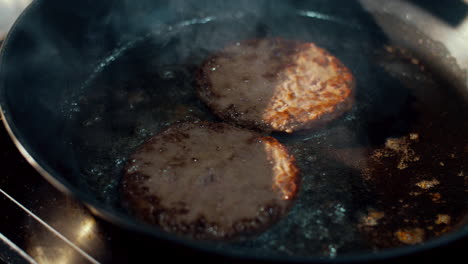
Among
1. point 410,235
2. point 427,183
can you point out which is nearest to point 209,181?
point 410,235

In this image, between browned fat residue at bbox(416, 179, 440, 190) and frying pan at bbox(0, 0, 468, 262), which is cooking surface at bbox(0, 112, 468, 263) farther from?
browned fat residue at bbox(416, 179, 440, 190)

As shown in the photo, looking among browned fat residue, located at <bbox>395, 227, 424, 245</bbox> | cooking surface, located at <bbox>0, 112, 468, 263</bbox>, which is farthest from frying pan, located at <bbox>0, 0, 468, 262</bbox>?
cooking surface, located at <bbox>0, 112, 468, 263</bbox>

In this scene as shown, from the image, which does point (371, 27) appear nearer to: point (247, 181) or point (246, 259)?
point (247, 181)

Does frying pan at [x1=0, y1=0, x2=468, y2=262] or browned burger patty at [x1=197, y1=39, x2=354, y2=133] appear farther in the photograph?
browned burger patty at [x1=197, y1=39, x2=354, y2=133]

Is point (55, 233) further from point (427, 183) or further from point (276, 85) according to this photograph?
point (427, 183)

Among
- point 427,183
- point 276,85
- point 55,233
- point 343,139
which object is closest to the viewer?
point 55,233

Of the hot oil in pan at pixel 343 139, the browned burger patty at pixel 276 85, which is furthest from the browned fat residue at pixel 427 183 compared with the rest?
the browned burger patty at pixel 276 85

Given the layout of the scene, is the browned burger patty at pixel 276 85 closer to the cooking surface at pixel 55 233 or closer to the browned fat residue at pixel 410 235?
the browned fat residue at pixel 410 235

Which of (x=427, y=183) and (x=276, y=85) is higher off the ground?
(x=276, y=85)
